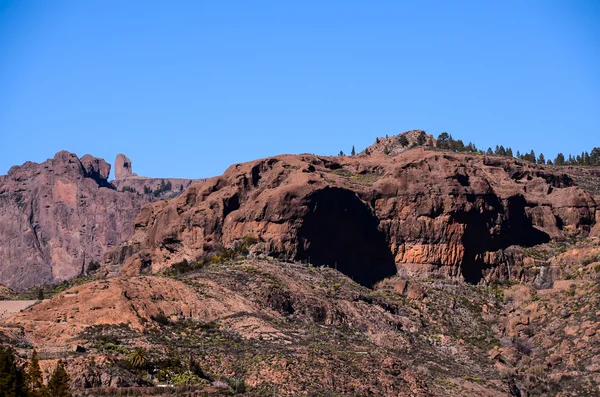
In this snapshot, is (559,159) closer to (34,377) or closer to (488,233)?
(488,233)

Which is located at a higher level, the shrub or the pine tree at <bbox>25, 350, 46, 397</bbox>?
the shrub

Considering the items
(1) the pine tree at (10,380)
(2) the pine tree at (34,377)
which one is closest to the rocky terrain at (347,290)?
(2) the pine tree at (34,377)

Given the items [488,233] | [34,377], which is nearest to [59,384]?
Answer: [34,377]

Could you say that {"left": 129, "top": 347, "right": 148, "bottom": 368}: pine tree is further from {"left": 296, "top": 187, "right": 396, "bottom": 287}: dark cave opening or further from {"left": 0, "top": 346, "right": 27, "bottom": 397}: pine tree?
{"left": 296, "top": 187, "right": 396, "bottom": 287}: dark cave opening

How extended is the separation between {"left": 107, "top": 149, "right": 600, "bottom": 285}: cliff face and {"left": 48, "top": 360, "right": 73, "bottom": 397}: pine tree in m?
48.4

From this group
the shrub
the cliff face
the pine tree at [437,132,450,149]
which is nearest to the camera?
the shrub

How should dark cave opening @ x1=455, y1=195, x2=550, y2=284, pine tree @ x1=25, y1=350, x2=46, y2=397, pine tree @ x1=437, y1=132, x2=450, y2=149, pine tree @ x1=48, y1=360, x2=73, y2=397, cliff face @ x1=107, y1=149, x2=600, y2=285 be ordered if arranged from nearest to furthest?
pine tree @ x1=48, y1=360, x2=73, y2=397 < pine tree @ x1=25, y1=350, x2=46, y2=397 < cliff face @ x1=107, y1=149, x2=600, y2=285 < dark cave opening @ x1=455, y1=195, x2=550, y2=284 < pine tree @ x1=437, y1=132, x2=450, y2=149

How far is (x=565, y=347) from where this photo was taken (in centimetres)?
11781

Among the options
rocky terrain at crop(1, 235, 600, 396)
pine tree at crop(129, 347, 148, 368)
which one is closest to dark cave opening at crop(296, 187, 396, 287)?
rocky terrain at crop(1, 235, 600, 396)

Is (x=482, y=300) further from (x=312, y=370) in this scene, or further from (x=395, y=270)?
(x=312, y=370)

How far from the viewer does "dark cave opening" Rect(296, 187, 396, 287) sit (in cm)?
13188

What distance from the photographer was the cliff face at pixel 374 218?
133 m

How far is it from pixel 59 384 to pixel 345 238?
180 feet

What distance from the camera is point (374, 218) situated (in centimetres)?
13862
